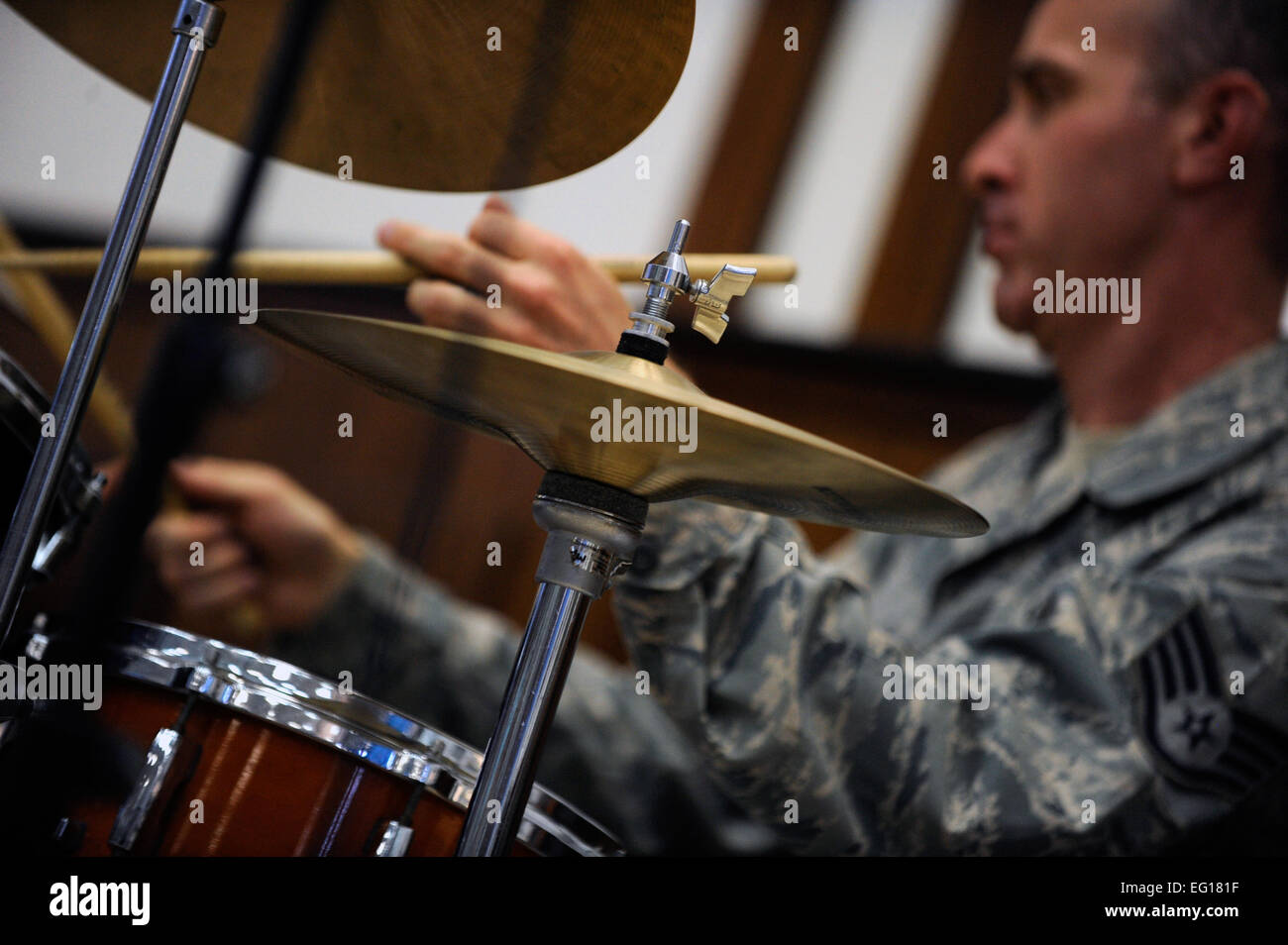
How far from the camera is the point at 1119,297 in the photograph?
1096 mm

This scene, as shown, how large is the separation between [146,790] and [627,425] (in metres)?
0.28

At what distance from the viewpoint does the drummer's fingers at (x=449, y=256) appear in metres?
0.68

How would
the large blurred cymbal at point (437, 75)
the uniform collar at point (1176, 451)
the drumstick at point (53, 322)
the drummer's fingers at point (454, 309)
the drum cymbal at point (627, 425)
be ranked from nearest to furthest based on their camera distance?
the drum cymbal at point (627, 425) < the large blurred cymbal at point (437, 75) < the drummer's fingers at point (454, 309) < the drumstick at point (53, 322) < the uniform collar at point (1176, 451)

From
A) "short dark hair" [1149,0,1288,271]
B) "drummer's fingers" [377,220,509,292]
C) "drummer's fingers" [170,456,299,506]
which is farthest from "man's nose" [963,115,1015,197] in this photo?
"drummer's fingers" [170,456,299,506]

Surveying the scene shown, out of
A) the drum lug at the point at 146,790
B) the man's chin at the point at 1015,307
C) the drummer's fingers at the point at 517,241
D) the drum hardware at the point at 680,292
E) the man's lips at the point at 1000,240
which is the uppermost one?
the man's lips at the point at 1000,240

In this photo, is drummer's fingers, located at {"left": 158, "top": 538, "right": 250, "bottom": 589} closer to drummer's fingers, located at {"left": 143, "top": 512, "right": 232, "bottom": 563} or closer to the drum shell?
drummer's fingers, located at {"left": 143, "top": 512, "right": 232, "bottom": 563}

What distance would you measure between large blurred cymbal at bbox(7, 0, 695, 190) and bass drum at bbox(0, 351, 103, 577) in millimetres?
188

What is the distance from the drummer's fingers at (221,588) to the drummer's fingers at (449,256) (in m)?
0.45

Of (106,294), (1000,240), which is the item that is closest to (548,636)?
(106,294)

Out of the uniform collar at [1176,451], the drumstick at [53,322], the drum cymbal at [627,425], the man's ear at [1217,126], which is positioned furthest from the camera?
the man's ear at [1217,126]

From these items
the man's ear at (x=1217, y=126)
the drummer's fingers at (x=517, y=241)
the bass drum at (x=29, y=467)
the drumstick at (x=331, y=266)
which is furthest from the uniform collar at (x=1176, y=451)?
the bass drum at (x=29, y=467)

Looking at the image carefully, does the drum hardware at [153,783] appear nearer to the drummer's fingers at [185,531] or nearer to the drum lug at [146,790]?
the drum lug at [146,790]
